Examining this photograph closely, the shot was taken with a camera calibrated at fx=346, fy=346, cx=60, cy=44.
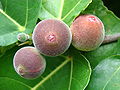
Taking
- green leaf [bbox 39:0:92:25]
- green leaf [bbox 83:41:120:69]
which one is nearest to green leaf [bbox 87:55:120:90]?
green leaf [bbox 83:41:120:69]

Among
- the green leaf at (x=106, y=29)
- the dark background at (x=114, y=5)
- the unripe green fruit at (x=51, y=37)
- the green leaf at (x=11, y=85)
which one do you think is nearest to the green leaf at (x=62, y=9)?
the green leaf at (x=106, y=29)

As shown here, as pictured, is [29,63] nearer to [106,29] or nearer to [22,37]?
[22,37]

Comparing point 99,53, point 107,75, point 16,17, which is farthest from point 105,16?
point 16,17

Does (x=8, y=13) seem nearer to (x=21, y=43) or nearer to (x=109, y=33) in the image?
(x=21, y=43)

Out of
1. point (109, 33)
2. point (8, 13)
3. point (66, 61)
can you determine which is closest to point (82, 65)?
point (66, 61)

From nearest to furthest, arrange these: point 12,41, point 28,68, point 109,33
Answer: point 28,68 → point 12,41 → point 109,33

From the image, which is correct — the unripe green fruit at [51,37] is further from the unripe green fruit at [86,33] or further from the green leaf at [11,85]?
the green leaf at [11,85]

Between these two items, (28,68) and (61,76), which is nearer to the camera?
(28,68)
